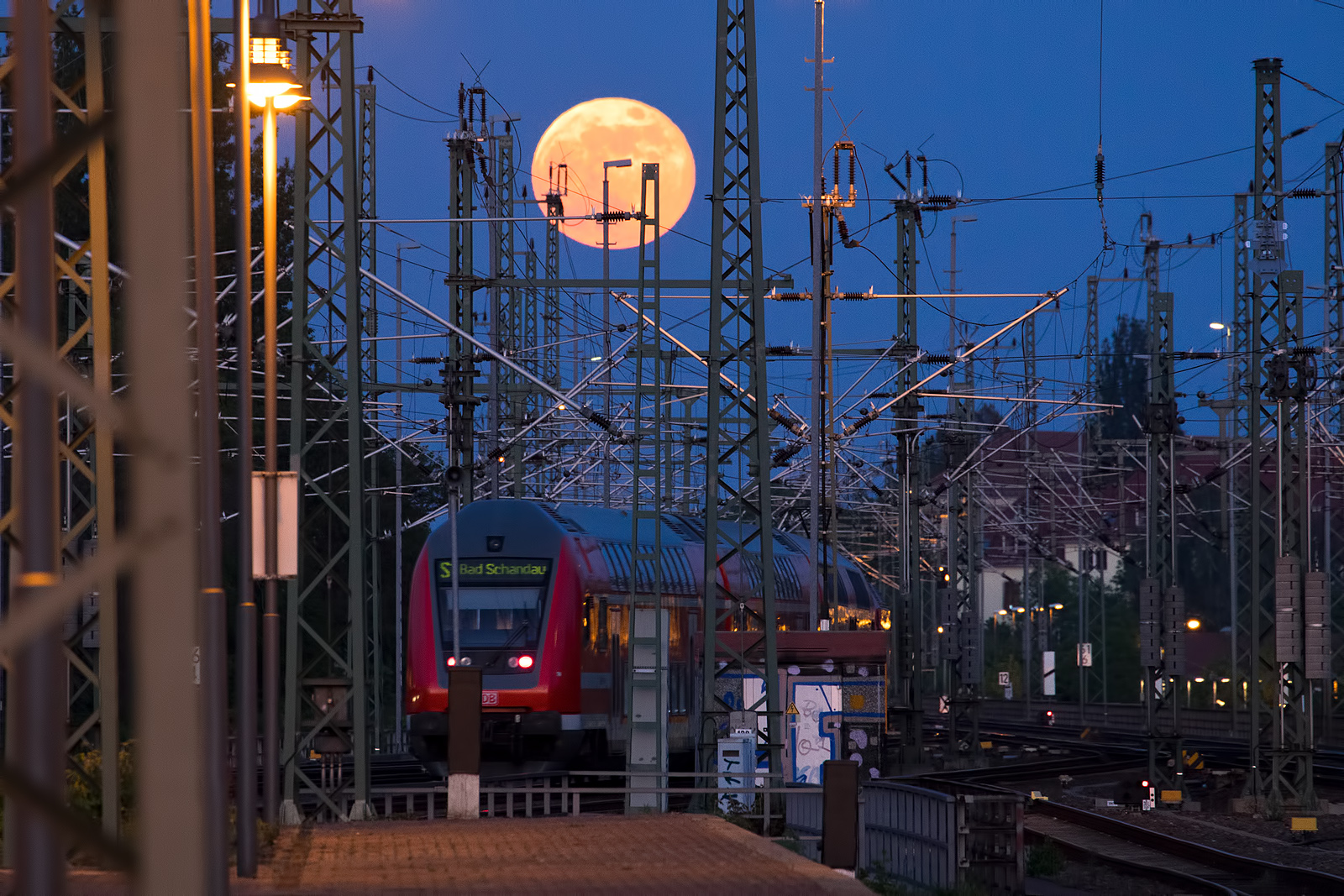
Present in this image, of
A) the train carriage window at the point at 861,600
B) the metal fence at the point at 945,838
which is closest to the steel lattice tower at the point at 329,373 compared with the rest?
the metal fence at the point at 945,838

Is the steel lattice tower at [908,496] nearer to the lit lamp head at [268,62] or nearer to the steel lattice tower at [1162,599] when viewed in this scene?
the steel lattice tower at [1162,599]

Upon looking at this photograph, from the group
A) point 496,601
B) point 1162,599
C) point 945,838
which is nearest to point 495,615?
point 496,601

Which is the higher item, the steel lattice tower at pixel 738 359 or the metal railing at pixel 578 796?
the steel lattice tower at pixel 738 359

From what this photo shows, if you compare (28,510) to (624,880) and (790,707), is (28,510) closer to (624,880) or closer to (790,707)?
(624,880)

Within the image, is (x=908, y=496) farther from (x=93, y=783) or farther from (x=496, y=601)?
(x=93, y=783)

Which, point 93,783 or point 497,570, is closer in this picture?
point 93,783

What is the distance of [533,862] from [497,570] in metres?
12.4

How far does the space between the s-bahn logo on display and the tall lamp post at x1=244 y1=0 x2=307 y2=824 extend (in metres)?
10.5

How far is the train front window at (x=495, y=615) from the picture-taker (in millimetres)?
26438

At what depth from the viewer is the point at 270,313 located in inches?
604

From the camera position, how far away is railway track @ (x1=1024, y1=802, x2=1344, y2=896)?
18172mm

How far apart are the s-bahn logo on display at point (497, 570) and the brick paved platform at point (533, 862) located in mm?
7610

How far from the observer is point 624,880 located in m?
12.9

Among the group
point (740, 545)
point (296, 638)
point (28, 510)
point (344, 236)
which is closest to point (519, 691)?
point (740, 545)
